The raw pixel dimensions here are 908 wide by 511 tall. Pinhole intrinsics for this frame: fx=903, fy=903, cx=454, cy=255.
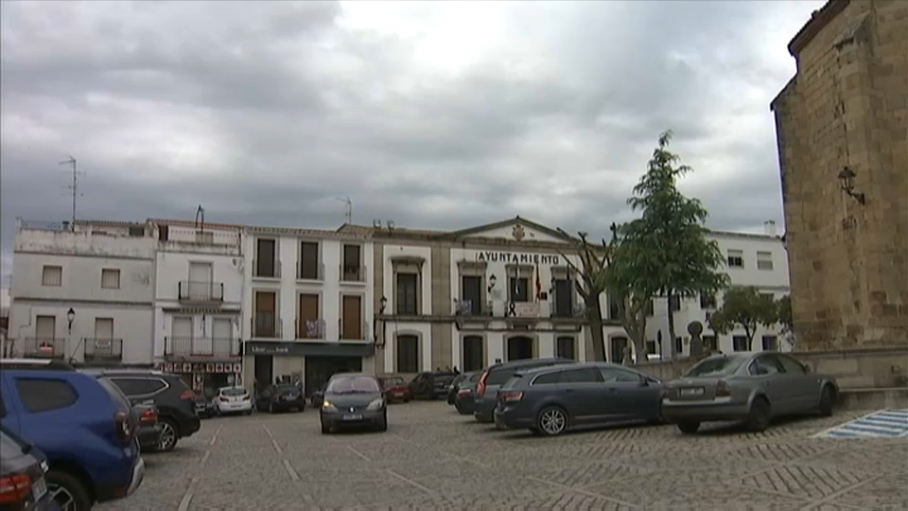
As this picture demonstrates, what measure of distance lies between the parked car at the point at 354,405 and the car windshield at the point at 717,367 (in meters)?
8.63

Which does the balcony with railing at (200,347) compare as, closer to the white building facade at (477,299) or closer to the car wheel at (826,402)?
the white building facade at (477,299)

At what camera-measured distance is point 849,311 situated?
20719mm

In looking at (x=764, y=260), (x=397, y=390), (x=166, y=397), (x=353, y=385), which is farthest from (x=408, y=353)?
(x=166, y=397)

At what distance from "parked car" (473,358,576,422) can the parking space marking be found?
24.9 feet

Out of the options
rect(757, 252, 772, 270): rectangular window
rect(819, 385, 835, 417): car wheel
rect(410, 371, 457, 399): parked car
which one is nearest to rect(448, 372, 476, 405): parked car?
rect(410, 371, 457, 399): parked car

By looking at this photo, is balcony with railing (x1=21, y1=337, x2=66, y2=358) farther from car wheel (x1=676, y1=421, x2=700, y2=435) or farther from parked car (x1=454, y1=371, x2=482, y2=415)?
car wheel (x1=676, y1=421, x2=700, y2=435)

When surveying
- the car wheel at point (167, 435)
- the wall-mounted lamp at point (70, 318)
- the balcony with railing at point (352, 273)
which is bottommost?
the car wheel at point (167, 435)

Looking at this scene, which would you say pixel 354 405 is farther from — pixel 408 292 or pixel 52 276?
pixel 408 292

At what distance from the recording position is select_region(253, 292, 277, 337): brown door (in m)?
49.3

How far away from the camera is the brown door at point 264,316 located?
162 ft

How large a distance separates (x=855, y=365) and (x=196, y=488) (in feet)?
42.8

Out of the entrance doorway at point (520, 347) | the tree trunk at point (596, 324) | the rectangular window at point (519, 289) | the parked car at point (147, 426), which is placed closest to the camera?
the parked car at point (147, 426)

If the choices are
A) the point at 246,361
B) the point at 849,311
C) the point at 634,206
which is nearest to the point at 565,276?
the point at 246,361

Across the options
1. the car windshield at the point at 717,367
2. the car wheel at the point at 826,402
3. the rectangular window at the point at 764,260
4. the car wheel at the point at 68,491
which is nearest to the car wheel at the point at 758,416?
the car windshield at the point at 717,367
